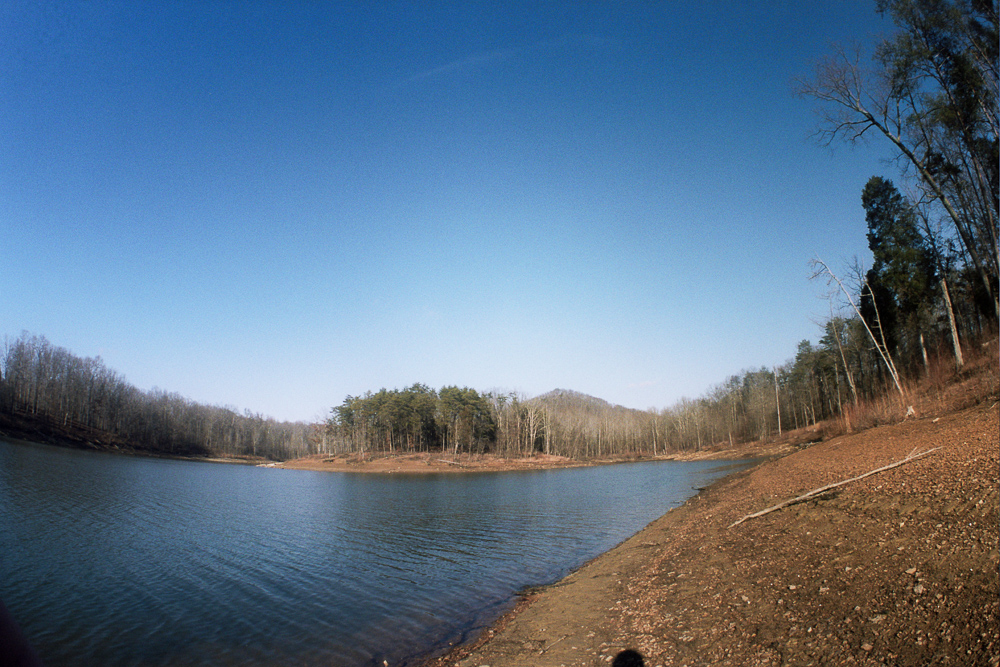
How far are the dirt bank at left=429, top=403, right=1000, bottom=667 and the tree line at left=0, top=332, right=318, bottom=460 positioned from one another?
296 feet

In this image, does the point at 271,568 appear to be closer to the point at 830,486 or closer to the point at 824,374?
the point at 830,486

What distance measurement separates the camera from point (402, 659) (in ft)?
33.0

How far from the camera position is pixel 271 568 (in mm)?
17047

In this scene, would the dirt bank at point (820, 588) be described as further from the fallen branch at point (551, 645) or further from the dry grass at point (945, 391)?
the dry grass at point (945, 391)

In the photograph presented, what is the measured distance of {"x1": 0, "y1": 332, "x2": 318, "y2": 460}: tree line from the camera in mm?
78625

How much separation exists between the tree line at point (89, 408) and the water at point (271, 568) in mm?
61071

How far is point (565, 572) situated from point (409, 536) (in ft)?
31.8

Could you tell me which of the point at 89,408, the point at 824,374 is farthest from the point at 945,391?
the point at 89,408

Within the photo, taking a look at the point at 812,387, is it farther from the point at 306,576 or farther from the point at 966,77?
the point at 306,576

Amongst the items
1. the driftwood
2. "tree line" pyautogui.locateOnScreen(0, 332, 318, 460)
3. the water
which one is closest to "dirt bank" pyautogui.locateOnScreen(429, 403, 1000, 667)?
the driftwood

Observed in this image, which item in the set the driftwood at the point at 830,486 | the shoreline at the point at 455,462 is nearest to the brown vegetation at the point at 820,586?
the driftwood at the point at 830,486

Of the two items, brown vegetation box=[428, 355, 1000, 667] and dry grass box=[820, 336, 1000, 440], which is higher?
dry grass box=[820, 336, 1000, 440]

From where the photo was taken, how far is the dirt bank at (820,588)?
6051 millimetres

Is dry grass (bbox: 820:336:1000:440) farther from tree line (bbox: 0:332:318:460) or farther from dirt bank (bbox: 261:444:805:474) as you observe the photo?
tree line (bbox: 0:332:318:460)
